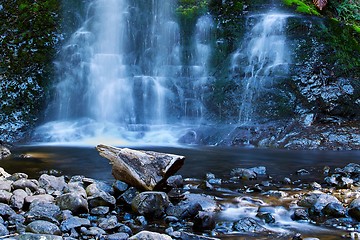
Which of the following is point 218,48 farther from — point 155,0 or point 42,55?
point 42,55

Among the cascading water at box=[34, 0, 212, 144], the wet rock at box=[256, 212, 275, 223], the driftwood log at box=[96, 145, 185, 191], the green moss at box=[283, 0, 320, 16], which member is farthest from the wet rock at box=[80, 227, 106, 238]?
the green moss at box=[283, 0, 320, 16]

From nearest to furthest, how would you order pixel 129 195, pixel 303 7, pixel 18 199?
pixel 18 199 → pixel 129 195 → pixel 303 7

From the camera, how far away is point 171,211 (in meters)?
5.79

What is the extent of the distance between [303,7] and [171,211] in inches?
628

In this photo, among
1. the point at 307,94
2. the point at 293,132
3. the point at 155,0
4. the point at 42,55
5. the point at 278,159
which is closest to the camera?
the point at 278,159

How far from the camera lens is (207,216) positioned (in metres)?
5.38

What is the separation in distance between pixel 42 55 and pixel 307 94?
1174 cm

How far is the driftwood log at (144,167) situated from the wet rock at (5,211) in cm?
188

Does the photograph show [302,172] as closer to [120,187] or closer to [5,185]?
[120,187]

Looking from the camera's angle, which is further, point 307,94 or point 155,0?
point 155,0

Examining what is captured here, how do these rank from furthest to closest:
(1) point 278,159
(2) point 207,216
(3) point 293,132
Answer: (3) point 293,132
(1) point 278,159
(2) point 207,216

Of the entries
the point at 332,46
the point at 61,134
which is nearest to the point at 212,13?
the point at 332,46

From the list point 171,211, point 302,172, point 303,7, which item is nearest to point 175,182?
point 171,211

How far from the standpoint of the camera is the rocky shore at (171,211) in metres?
5.03
